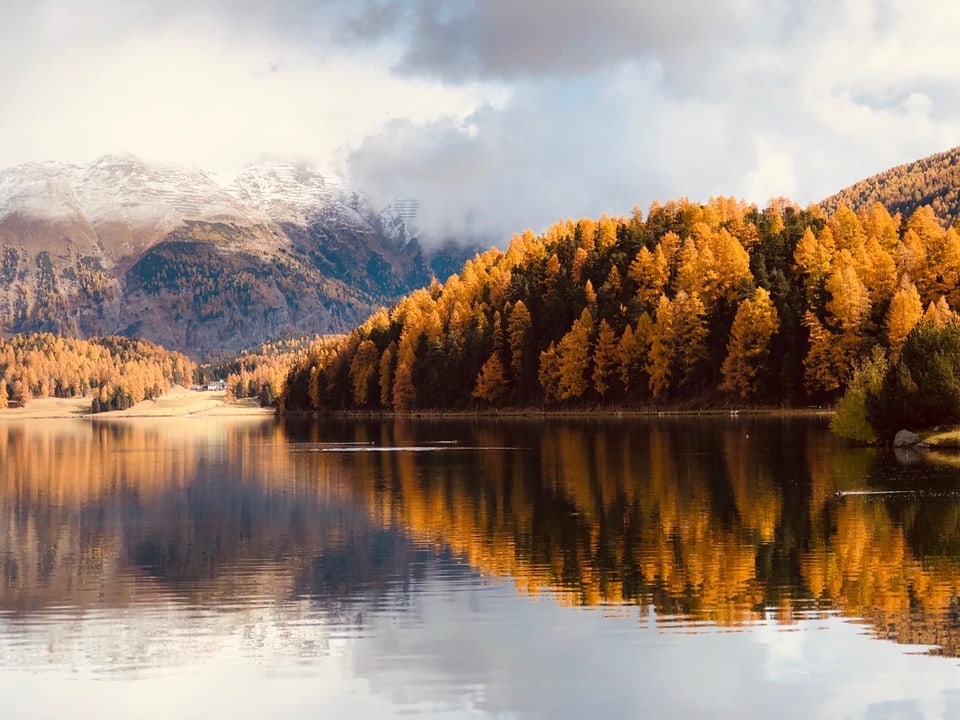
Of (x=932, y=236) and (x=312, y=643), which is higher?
(x=932, y=236)

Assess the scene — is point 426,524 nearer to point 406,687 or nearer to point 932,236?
point 406,687

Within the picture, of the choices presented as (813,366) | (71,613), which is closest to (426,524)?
(71,613)

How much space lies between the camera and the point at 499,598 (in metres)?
34.4

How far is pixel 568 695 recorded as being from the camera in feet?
80.8

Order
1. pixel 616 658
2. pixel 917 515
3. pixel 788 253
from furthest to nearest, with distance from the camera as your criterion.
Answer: pixel 788 253, pixel 917 515, pixel 616 658

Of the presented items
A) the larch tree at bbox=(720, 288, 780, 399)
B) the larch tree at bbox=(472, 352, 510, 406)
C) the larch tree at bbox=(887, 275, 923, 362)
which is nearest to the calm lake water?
the larch tree at bbox=(887, 275, 923, 362)

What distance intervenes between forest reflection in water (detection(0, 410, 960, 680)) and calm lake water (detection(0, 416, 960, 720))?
183 mm

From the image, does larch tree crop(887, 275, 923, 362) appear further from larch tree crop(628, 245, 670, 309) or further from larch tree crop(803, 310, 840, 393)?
larch tree crop(628, 245, 670, 309)

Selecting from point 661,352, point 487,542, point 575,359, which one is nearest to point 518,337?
point 575,359

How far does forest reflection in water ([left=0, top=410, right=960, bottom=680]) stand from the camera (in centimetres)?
3231

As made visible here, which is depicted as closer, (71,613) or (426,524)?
(71,613)

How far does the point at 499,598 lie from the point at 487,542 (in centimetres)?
1122

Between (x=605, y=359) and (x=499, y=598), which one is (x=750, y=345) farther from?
(x=499, y=598)

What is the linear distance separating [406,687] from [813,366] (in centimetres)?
13486
